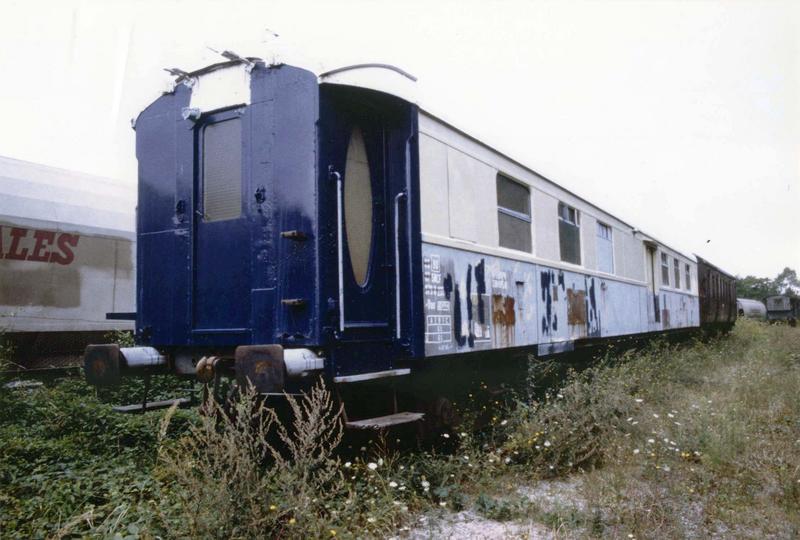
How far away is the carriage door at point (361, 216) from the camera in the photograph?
15.1 ft

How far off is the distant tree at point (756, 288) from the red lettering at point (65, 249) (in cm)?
6401

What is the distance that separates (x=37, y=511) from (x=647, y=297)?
1169 centimetres

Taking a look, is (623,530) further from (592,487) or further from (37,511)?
(37,511)

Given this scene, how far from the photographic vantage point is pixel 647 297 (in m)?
13.0

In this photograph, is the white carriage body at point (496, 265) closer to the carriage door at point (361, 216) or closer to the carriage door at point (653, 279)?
the carriage door at point (361, 216)

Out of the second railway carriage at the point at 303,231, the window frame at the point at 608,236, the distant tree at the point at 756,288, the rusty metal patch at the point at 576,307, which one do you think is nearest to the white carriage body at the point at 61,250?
the second railway carriage at the point at 303,231

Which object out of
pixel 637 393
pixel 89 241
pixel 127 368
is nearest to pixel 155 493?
pixel 127 368

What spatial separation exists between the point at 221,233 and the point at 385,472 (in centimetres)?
217

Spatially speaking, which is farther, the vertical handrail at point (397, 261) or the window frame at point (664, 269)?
the window frame at point (664, 269)

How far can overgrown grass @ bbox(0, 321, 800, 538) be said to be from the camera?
11.0ft

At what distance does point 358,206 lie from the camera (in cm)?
483

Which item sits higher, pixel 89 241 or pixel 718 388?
pixel 89 241

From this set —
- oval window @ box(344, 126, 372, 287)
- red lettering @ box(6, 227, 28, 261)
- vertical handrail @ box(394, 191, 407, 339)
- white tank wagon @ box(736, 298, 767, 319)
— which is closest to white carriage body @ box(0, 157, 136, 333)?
red lettering @ box(6, 227, 28, 261)

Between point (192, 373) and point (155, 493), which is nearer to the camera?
point (155, 493)
